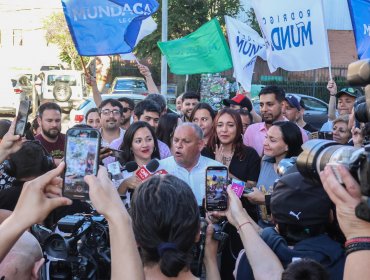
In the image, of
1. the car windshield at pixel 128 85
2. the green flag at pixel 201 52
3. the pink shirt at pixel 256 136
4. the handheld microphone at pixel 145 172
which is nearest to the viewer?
the handheld microphone at pixel 145 172

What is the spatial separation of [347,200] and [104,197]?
32.7 inches

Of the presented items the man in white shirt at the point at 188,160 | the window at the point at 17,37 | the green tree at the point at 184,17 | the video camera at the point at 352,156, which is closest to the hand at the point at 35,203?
the video camera at the point at 352,156

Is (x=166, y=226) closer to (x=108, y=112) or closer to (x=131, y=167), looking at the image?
(x=131, y=167)

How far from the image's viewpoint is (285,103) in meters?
7.00

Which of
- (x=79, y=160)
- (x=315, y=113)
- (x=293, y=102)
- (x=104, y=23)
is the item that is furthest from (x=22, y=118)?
(x=315, y=113)

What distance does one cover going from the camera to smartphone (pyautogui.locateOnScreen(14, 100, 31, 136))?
3576 millimetres

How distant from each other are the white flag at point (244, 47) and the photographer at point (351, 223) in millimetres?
6404

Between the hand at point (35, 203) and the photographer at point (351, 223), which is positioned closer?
the photographer at point (351, 223)

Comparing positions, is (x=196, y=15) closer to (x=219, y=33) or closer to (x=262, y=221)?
(x=219, y=33)

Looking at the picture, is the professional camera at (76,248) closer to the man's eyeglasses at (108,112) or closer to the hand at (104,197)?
the hand at (104,197)

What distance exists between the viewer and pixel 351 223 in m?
2.05

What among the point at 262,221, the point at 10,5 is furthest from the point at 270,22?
the point at 10,5

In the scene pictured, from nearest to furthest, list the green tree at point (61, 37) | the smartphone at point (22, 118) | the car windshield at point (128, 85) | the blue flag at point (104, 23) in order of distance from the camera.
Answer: the smartphone at point (22, 118) < the blue flag at point (104, 23) < the car windshield at point (128, 85) < the green tree at point (61, 37)

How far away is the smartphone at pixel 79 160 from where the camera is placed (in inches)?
98.8
